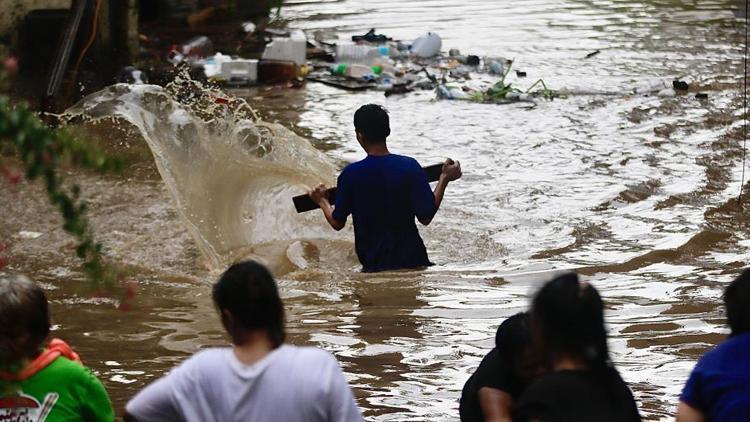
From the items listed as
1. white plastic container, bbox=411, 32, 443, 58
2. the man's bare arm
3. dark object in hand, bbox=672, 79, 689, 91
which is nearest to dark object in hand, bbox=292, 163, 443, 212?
the man's bare arm

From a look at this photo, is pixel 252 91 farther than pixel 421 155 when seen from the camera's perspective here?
Yes

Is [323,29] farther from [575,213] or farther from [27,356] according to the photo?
[27,356]

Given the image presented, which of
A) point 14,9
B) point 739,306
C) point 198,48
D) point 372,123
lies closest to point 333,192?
point 372,123

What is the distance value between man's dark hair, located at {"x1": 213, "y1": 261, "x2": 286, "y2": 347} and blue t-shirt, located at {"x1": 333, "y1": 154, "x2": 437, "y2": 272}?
4011 millimetres

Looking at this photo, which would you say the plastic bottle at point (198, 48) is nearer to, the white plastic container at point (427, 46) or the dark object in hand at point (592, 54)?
the white plastic container at point (427, 46)

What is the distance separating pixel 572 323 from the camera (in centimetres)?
333

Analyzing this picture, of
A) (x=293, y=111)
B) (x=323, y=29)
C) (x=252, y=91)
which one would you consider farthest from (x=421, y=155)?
(x=323, y=29)

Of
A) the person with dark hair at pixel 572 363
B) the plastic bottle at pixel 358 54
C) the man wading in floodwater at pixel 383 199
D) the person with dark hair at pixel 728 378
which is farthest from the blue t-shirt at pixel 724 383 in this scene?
the plastic bottle at pixel 358 54

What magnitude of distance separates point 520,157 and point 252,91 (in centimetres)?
465

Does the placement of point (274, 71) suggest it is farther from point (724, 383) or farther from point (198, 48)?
point (724, 383)

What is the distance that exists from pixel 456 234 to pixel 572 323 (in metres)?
7.20

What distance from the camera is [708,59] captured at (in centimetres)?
1800

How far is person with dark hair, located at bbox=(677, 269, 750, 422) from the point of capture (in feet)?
11.8

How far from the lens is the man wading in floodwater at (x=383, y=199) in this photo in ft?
24.5
